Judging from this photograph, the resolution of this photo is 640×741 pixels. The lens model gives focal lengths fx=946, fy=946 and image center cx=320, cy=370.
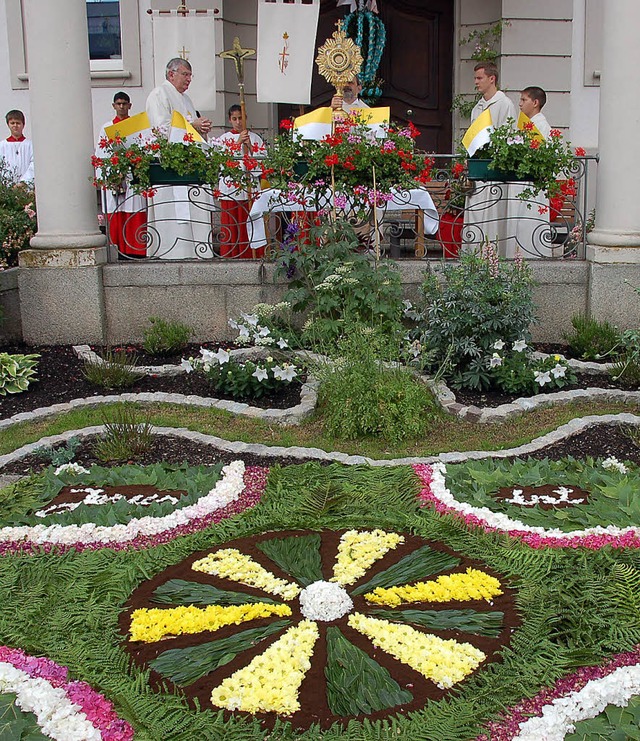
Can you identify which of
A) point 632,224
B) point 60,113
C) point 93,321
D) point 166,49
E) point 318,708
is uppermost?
point 166,49

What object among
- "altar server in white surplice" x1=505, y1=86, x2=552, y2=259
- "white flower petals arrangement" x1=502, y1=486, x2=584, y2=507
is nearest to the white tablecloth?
"altar server in white surplice" x1=505, y1=86, x2=552, y2=259

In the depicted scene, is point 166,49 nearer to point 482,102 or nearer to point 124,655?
point 482,102

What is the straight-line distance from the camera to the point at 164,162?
321 inches

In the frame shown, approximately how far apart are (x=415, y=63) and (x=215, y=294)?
6.75 m

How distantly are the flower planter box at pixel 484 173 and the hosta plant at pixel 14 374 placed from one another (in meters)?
4.12

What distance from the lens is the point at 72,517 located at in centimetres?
426

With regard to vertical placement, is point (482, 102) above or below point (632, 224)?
above

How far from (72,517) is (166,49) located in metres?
8.94

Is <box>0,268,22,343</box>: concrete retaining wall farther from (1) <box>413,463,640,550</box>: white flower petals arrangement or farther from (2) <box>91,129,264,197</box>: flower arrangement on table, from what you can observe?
(1) <box>413,463,640,550</box>: white flower petals arrangement

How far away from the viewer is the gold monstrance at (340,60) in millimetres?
9211

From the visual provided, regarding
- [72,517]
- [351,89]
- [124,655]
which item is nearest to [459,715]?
[124,655]

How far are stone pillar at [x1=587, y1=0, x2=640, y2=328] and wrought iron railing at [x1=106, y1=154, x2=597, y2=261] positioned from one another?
312 millimetres

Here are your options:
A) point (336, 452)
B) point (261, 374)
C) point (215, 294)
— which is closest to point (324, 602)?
point (336, 452)

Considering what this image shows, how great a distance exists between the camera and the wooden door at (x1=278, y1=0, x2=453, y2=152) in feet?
43.6
